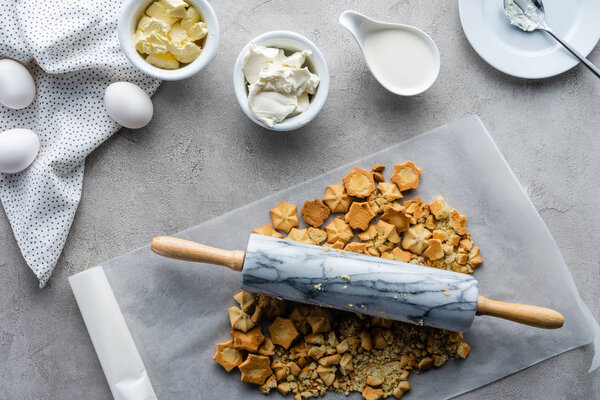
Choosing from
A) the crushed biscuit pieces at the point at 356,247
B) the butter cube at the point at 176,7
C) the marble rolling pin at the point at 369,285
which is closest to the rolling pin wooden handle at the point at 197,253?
the marble rolling pin at the point at 369,285

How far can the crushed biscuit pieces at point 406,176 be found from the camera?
1.18 metres

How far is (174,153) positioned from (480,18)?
719 millimetres

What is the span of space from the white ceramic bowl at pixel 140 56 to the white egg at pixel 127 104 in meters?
0.06

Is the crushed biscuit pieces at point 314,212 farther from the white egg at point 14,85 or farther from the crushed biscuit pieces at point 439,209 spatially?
the white egg at point 14,85

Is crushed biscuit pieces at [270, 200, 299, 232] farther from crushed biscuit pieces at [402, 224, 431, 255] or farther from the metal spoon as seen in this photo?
the metal spoon

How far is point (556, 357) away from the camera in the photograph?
3.88 feet

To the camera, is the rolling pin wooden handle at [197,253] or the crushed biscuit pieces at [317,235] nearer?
the rolling pin wooden handle at [197,253]

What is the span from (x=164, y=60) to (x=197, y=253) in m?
0.38

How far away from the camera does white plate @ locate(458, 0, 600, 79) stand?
120cm

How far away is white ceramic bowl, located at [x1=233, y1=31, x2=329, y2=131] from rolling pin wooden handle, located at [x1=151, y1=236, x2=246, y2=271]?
26 cm

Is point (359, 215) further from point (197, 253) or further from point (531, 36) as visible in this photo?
point (531, 36)

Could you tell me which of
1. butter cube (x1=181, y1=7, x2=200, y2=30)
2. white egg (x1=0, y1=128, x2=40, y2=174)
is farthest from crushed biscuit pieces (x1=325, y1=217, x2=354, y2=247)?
white egg (x1=0, y1=128, x2=40, y2=174)

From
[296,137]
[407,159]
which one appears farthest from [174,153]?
[407,159]

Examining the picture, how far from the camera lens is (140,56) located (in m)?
1.09
